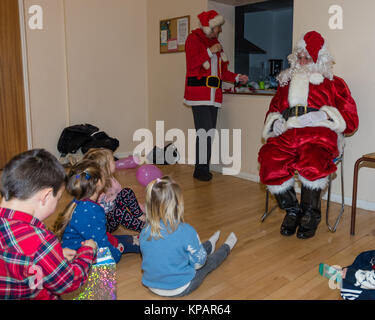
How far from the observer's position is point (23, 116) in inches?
179

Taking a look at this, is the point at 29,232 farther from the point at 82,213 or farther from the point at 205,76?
the point at 205,76

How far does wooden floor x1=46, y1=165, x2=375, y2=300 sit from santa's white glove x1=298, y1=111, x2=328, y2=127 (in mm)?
738

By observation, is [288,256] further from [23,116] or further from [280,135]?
[23,116]

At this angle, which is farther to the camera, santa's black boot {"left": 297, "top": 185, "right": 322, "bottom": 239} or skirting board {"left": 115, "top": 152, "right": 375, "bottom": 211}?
skirting board {"left": 115, "top": 152, "right": 375, "bottom": 211}

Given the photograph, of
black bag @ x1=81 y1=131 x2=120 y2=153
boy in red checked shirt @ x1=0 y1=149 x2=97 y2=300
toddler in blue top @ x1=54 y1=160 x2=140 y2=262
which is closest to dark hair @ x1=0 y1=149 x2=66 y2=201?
boy in red checked shirt @ x1=0 y1=149 x2=97 y2=300

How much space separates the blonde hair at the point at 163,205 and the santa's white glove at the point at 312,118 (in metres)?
1.32

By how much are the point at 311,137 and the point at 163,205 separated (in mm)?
1371

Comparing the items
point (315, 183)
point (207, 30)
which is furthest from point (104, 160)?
point (207, 30)

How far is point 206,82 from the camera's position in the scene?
12.9 ft

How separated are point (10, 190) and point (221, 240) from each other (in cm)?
162

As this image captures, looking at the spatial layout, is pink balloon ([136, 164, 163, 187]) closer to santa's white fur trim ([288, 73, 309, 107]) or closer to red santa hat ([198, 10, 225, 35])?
red santa hat ([198, 10, 225, 35])

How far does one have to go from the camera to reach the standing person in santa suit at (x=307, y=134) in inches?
102

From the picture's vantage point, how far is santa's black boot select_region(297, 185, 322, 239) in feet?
8.42

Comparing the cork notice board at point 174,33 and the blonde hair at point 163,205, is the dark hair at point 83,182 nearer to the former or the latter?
the blonde hair at point 163,205
